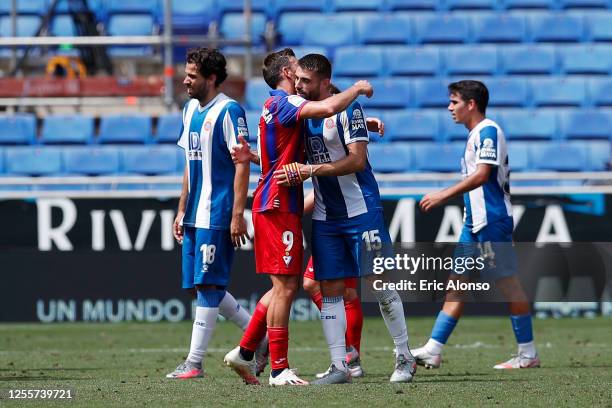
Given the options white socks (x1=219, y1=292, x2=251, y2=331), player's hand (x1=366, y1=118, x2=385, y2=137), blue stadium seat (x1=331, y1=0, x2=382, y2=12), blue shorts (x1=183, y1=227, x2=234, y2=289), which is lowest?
white socks (x1=219, y1=292, x2=251, y2=331)

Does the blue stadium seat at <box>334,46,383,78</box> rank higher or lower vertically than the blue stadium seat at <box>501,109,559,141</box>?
higher

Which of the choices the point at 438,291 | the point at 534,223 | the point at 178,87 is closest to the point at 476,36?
the point at 178,87

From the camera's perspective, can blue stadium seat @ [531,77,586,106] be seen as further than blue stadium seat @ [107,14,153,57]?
No

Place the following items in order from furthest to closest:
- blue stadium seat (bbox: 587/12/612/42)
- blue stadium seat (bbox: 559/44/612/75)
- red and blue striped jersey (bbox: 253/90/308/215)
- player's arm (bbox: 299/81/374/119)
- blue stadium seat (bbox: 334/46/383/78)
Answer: blue stadium seat (bbox: 587/12/612/42) < blue stadium seat (bbox: 559/44/612/75) < blue stadium seat (bbox: 334/46/383/78) < red and blue striped jersey (bbox: 253/90/308/215) < player's arm (bbox: 299/81/374/119)

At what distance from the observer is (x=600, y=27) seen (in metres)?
18.8

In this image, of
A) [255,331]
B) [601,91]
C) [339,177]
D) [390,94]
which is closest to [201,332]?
[255,331]

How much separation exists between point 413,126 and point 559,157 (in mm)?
2001

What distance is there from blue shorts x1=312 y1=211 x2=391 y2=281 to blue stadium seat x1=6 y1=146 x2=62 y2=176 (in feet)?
31.0

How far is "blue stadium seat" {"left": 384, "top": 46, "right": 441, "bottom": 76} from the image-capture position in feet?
58.7

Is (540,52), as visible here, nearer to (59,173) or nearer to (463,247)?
(59,173)

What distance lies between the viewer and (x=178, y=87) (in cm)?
1727

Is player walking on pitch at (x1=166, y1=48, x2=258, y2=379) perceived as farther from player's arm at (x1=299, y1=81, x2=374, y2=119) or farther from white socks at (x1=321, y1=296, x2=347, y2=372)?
player's arm at (x1=299, y1=81, x2=374, y2=119)

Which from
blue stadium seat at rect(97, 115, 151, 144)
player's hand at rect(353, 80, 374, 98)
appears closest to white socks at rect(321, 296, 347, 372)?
player's hand at rect(353, 80, 374, 98)

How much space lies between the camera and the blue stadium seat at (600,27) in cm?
1872
